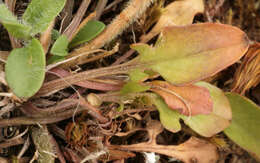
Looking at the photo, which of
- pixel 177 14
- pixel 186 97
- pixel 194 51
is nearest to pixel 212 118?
pixel 186 97

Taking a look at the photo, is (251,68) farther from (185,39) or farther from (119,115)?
(119,115)

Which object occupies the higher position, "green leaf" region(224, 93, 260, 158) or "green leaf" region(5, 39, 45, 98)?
"green leaf" region(5, 39, 45, 98)

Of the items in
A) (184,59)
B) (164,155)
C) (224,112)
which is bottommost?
(164,155)

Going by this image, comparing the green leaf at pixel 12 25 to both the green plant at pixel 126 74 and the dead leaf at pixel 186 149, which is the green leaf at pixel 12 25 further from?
the dead leaf at pixel 186 149

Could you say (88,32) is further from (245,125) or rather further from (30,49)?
(245,125)

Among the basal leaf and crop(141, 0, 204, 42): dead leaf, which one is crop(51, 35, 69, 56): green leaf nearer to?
the basal leaf

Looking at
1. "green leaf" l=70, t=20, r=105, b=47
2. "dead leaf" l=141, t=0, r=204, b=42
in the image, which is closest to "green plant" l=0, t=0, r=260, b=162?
"green leaf" l=70, t=20, r=105, b=47

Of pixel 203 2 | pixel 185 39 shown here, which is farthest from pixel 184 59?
pixel 203 2
